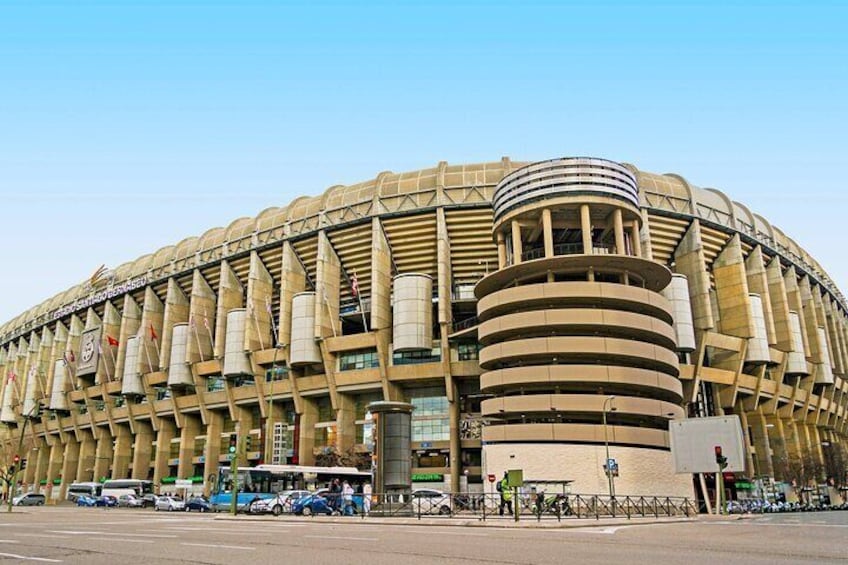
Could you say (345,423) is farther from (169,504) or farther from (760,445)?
(760,445)

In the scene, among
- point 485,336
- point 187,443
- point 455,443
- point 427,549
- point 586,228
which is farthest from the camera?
point 187,443

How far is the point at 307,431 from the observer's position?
67438 mm

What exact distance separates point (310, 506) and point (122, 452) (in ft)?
195

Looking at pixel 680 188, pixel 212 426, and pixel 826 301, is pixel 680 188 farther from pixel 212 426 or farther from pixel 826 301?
pixel 212 426

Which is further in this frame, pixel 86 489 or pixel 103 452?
pixel 103 452

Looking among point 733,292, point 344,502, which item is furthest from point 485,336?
point 733,292

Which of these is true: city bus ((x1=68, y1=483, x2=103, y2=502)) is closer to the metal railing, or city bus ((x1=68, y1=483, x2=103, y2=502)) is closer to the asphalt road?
the metal railing

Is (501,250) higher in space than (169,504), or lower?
higher

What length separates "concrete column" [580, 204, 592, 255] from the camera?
178 feet

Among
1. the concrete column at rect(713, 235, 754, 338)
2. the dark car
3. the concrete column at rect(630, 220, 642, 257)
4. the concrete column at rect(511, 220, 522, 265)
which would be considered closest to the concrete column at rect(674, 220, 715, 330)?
the concrete column at rect(713, 235, 754, 338)

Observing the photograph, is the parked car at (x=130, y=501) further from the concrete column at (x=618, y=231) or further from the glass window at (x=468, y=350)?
the concrete column at (x=618, y=231)

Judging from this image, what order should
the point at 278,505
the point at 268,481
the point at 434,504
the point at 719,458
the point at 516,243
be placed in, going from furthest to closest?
1. the point at 516,243
2. the point at 268,481
3. the point at 278,505
4. the point at 434,504
5. the point at 719,458

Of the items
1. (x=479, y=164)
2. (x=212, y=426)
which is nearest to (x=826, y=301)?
(x=479, y=164)

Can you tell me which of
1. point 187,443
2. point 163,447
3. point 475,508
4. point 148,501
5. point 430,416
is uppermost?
point 430,416
